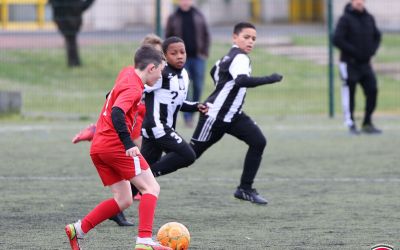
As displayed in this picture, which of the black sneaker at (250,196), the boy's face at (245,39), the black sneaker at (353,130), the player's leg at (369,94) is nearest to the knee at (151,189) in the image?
the black sneaker at (250,196)

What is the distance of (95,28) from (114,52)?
2.11 ft

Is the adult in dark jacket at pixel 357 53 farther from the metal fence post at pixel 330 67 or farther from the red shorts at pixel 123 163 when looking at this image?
the red shorts at pixel 123 163

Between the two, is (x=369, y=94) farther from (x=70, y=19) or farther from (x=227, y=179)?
(x=70, y=19)

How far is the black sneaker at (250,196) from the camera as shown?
9641 millimetres

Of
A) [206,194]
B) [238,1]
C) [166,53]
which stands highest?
[166,53]

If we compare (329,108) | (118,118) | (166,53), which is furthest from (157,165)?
(329,108)

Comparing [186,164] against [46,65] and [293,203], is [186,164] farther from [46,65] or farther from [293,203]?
[46,65]

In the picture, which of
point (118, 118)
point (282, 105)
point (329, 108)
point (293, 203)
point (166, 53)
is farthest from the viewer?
point (282, 105)

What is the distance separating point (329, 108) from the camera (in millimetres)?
18812

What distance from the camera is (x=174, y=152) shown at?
356 inches

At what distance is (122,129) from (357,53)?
30.0 feet

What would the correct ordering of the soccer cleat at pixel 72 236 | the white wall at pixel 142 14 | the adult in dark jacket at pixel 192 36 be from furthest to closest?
the white wall at pixel 142 14
the adult in dark jacket at pixel 192 36
the soccer cleat at pixel 72 236

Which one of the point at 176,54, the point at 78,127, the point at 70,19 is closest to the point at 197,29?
the point at 78,127

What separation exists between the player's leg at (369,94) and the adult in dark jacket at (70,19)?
19.8 ft
